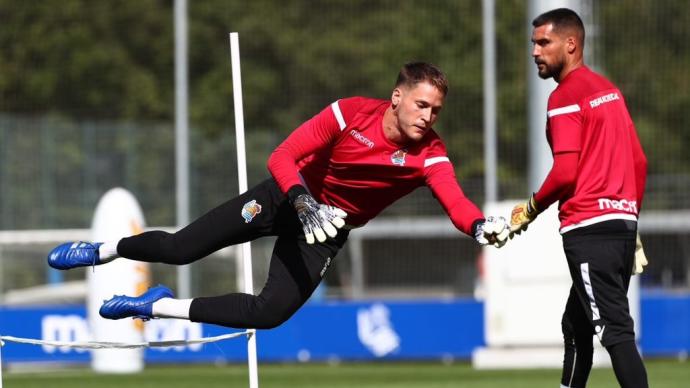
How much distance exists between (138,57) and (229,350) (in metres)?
6.55

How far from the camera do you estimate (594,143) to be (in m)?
7.14

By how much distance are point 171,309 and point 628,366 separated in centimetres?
256

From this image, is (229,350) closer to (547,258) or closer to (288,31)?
(547,258)

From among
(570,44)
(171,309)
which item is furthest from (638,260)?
(171,309)

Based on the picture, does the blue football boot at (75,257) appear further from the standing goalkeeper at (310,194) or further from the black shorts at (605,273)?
the black shorts at (605,273)

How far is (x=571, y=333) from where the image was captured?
297 inches

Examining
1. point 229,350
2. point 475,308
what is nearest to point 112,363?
point 229,350

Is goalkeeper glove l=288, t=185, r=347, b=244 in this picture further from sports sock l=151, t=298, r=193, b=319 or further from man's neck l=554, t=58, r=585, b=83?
man's neck l=554, t=58, r=585, b=83

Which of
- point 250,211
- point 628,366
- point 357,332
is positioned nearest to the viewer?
point 628,366

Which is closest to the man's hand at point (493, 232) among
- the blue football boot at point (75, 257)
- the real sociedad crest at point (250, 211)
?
the real sociedad crest at point (250, 211)

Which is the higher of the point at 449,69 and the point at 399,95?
the point at 449,69

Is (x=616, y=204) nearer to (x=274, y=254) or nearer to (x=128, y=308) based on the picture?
(x=274, y=254)

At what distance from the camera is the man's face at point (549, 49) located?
729cm

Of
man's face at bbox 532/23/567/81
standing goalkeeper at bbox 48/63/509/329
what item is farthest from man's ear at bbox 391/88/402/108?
man's face at bbox 532/23/567/81
